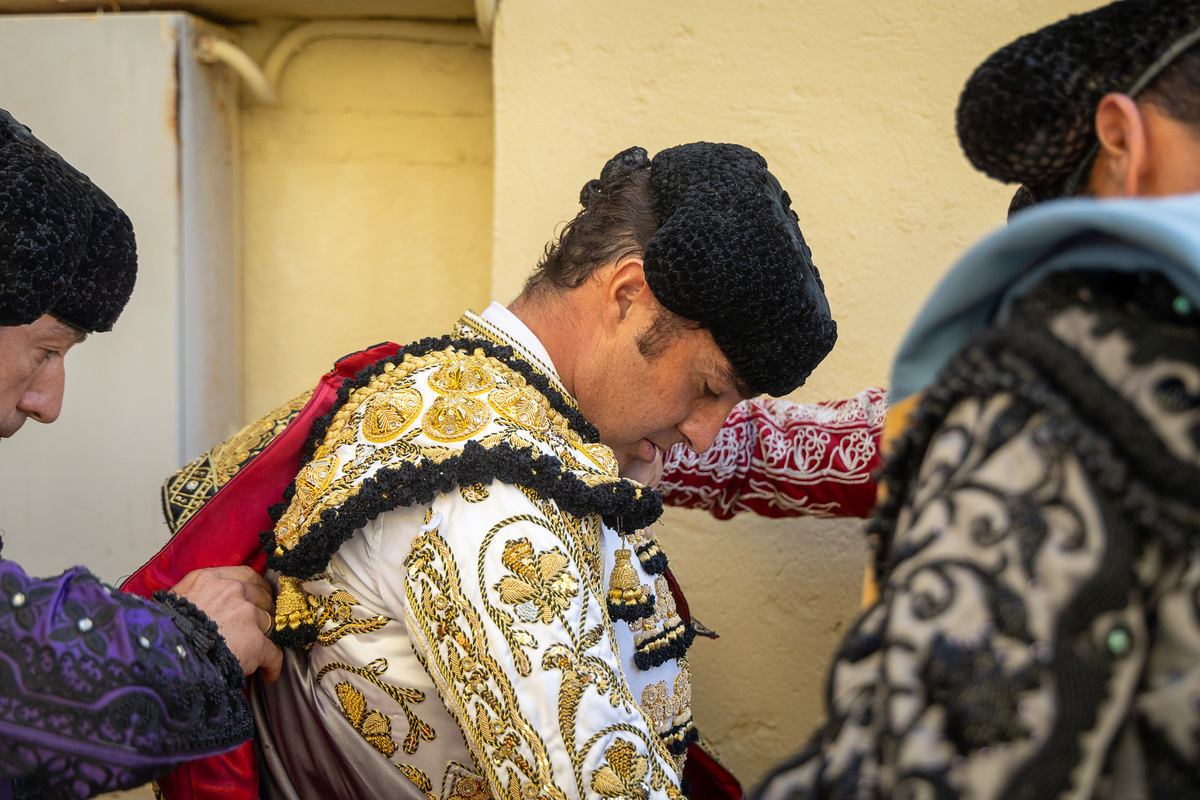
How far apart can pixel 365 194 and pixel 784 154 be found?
103cm

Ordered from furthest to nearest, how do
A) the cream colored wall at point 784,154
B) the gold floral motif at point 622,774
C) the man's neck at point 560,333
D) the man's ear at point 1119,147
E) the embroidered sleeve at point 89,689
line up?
the cream colored wall at point 784,154 → the man's neck at point 560,333 → the gold floral motif at point 622,774 → the embroidered sleeve at point 89,689 → the man's ear at point 1119,147

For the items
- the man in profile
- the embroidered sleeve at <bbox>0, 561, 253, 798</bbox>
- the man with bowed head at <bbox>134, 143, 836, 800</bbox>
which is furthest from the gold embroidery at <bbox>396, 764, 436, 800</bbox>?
the man in profile

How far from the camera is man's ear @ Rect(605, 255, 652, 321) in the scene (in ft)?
4.61

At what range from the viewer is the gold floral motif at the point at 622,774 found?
1022 mm

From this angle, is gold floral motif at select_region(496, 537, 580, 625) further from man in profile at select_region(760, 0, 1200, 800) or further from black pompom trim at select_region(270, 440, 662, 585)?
man in profile at select_region(760, 0, 1200, 800)

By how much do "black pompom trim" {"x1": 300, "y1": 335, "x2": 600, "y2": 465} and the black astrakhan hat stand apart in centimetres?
72

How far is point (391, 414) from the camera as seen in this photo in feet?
4.12

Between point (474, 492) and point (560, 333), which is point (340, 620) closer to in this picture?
point (474, 492)

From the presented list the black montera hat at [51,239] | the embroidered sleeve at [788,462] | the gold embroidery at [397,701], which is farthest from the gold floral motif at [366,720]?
the embroidered sleeve at [788,462]

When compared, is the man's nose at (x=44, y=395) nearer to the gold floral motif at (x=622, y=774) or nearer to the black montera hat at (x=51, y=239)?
the black montera hat at (x=51, y=239)

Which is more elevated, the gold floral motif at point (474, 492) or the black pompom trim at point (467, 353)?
the black pompom trim at point (467, 353)

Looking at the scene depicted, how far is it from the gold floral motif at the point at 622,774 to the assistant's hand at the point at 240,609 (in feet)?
1.62

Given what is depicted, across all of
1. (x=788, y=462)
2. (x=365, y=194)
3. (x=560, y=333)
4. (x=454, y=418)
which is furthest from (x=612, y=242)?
(x=365, y=194)

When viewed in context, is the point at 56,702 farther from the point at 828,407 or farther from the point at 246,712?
the point at 828,407
